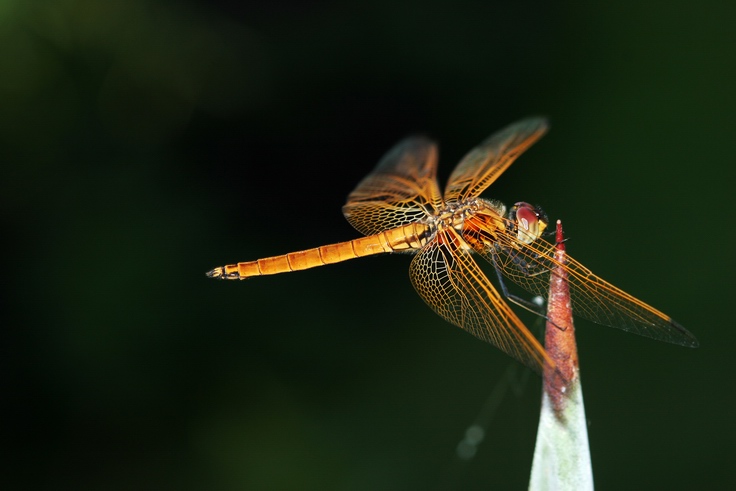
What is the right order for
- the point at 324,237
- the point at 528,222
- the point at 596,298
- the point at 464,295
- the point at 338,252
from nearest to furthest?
the point at 596,298
the point at 464,295
the point at 528,222
the point at 338,252
the point at 324,237

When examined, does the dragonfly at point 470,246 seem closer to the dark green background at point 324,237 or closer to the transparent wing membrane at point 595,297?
the transparent wing membrane at point 595,297

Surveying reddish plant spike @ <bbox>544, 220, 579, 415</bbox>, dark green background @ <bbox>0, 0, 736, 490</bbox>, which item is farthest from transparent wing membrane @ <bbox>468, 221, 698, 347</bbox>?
dark green background @ <bbox>0, 0, 736, 490</bbox>

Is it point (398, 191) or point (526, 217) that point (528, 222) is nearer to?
point (526, 217)

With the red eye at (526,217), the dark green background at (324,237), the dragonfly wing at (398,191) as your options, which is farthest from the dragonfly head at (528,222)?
the dark green background at (324,237)

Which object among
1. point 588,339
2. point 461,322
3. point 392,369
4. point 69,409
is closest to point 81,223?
point 69,409

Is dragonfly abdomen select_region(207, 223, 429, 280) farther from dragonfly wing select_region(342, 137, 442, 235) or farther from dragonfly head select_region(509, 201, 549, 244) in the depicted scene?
dragonfly head select_region(509, 201, 549, 244)

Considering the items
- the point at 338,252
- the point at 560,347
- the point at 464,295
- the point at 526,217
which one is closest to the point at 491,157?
the point at 526,217

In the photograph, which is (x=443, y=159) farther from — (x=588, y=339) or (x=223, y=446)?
(x=223, y=446)
